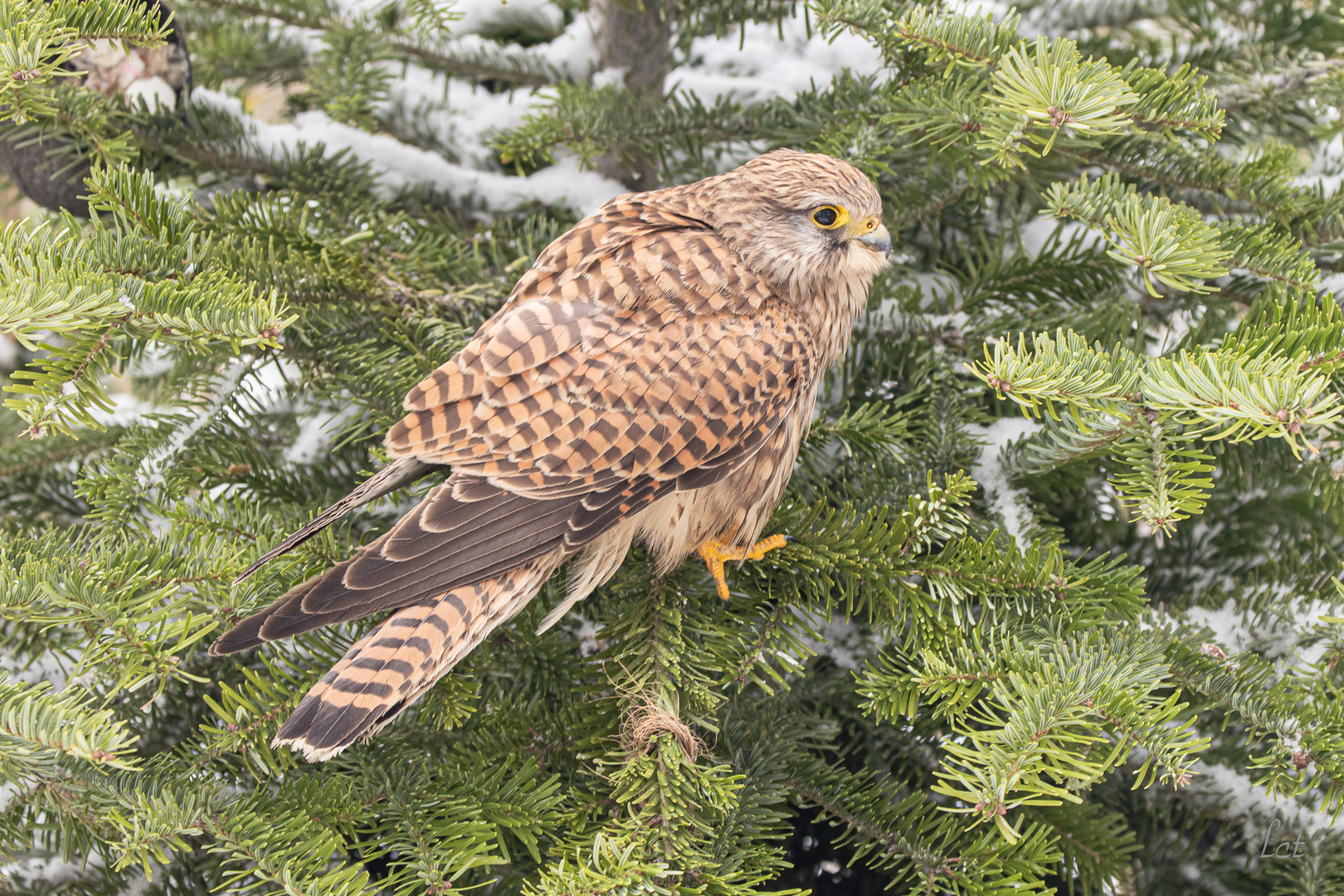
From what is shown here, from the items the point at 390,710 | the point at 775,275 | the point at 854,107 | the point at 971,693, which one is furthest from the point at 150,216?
the point at 971,693

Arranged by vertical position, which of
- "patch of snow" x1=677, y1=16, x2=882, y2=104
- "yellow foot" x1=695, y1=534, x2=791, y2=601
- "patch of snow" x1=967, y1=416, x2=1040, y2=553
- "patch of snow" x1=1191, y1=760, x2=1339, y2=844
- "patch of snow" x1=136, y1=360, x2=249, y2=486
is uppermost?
"patch of snow" x1=677, y1=16, x2=882, y2=104

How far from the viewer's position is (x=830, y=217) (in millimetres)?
1723

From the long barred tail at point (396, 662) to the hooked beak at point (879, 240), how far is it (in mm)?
847

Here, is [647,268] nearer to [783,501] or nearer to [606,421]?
[606,421]

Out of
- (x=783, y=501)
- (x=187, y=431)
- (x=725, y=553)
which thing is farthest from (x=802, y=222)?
(x=187, y=431)

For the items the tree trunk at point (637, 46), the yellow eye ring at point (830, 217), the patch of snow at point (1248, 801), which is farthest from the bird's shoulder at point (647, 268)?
the patch of snow at point (1248, 801)

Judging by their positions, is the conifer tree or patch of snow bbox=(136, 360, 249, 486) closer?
the conifer tree

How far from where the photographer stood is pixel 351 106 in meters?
1.89

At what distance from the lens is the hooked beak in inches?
68.4

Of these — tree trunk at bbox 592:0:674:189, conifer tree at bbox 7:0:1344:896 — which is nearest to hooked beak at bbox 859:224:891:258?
conifer tree at bbox 7:0:1344:896

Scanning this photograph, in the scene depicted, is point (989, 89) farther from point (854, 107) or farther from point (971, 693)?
point (971, 693)

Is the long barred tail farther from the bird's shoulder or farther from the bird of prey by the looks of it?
the bird's shoulder

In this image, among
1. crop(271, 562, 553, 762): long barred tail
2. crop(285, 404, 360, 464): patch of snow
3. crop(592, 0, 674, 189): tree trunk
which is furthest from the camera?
crop(592, 0, 674, 189): tree trunk

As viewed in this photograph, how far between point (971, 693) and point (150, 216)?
147cm
